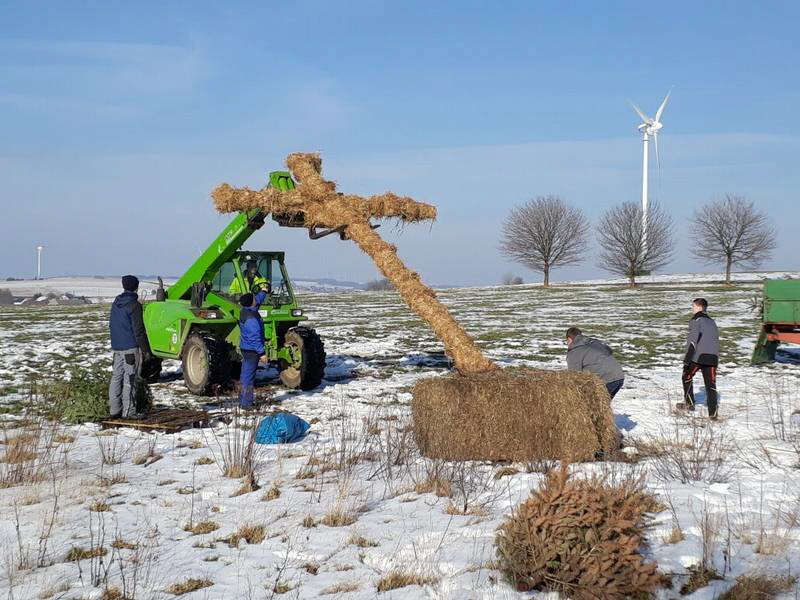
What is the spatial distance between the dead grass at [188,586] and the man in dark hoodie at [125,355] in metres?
5.45

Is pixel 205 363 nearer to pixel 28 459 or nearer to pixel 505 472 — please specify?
pixel 28 459

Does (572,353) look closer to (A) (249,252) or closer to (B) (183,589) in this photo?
(B) (183,589)

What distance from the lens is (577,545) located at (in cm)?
404

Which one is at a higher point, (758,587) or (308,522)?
(758,587)

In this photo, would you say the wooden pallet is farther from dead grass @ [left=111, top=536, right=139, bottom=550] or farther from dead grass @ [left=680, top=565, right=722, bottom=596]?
dead grass @ [left=680, top=565, right=722, bottom=596]

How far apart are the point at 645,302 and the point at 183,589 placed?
1338 inches

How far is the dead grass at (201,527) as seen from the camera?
5191 mm

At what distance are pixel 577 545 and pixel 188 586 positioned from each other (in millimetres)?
2299

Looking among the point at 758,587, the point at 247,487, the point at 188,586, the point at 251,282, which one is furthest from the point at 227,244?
the point at 758,587

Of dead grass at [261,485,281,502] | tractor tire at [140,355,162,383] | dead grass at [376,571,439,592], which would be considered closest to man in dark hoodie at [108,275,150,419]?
dead grass at [261,485,281,502]

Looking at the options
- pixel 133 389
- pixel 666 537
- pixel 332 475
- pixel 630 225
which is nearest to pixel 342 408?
pixel 133 389

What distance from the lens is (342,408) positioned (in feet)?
33.5

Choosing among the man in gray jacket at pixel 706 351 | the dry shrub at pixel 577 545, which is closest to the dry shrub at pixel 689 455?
the man in gray jacket at pixel 706 351

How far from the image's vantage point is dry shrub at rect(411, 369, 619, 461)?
7117mm
